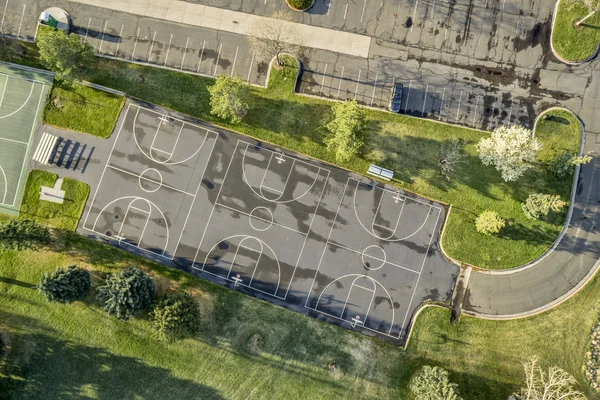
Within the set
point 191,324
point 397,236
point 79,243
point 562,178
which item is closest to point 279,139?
point 397,236

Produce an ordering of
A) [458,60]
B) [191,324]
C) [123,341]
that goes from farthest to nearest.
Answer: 1. [458,60]
2. [123,341]
3. [191,324]

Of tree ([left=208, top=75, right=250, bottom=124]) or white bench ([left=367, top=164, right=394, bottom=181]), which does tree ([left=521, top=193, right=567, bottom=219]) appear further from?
tree ([left=208, top=75, right=250, bottom=124])

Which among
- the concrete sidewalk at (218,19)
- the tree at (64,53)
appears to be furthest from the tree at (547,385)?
the tree at (64,53)

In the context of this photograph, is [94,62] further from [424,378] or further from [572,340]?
[572,340]

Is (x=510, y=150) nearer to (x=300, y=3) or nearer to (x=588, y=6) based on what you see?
(x=588, y=6)

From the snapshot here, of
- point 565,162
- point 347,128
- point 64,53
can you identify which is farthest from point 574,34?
point 64,53

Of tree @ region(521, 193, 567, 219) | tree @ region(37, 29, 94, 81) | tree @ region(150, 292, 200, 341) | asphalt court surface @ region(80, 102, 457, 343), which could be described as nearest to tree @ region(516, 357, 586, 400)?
asphalt court surface @ region(80, 102, 457, 343)

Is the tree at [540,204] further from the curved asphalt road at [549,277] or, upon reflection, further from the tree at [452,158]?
the tree at [452,158]
